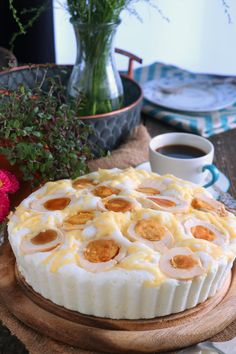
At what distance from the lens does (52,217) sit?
3.24ft

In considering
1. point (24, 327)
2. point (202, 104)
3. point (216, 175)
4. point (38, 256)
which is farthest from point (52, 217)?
point (202, 104)

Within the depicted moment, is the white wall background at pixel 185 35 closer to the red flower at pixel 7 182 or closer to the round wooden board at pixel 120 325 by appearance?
the red flower at pixel 7 182

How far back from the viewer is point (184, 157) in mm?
1459

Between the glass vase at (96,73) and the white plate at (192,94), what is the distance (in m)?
0.42

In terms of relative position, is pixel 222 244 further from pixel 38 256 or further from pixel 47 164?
pixel 47 164

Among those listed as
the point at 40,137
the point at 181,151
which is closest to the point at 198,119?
the point at 181,151

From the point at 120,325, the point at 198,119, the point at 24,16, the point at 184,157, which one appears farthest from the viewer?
the point at 24,16

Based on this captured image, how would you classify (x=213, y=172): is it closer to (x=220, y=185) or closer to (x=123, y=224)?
(x=220, y=185)

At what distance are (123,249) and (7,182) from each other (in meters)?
0.39

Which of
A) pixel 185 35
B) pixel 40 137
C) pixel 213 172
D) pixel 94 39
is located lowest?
pixel 185 35

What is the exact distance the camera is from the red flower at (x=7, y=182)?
1.15 meters

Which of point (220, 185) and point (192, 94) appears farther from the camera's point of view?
point (192, 94)

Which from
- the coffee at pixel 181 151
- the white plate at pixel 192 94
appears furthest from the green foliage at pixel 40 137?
the white plate at pixel 192 94

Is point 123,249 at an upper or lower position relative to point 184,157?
upper
